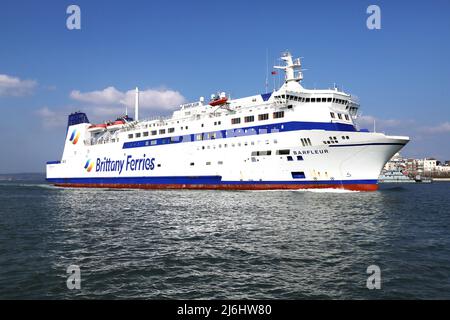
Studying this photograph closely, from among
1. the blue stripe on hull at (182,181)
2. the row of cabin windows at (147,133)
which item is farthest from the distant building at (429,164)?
the row of cabin windows at (147,133)

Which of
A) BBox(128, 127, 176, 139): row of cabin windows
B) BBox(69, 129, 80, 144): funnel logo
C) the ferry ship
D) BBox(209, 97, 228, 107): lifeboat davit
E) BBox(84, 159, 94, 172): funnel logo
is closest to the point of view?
the ferry ship

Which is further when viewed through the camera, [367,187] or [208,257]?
[367,187]

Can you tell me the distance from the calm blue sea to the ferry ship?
982cm

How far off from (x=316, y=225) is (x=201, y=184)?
958 inches

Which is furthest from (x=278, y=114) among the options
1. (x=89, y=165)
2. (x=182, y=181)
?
(x=89, y=165)

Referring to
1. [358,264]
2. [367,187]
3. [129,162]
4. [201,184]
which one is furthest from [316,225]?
[129,162]

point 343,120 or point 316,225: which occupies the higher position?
point 343,120

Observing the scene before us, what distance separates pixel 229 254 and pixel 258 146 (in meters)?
24.4

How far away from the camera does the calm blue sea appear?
9398 millimetres

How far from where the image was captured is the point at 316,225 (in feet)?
59.3

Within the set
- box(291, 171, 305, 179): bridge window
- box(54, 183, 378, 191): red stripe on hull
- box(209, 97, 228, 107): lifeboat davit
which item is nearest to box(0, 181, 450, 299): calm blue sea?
box(54, 183, 378, 191): red stripe on hull

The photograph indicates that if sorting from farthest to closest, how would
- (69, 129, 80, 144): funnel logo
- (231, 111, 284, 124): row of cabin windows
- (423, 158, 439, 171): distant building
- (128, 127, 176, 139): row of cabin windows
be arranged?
1. (423, 158, 439, 171): distant building
2. (69, 129, 80, 144): funnel logo
3. (128, 127, 176, 139): row of cabin windows
4. (231, 111, 284, 124): row of cabin windows

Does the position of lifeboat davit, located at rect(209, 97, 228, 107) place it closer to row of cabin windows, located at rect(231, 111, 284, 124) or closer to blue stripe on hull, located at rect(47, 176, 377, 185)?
row of cabin windows, located at rect(231, 111, 284, 124)
